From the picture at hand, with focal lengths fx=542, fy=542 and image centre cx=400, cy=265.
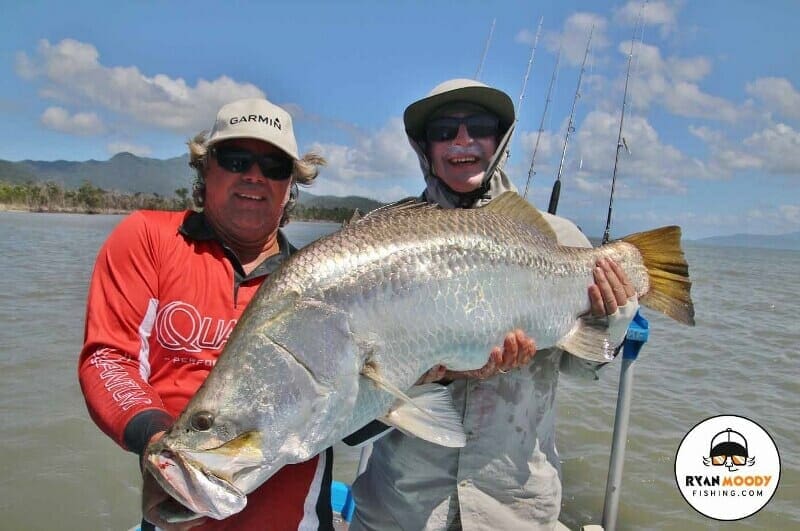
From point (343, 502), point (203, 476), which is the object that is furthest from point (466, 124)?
point (343, 502)

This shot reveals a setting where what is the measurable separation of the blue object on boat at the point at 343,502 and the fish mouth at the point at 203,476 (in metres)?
2.56

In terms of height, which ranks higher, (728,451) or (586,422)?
(728,451)

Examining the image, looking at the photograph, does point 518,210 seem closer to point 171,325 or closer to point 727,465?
point 171,325

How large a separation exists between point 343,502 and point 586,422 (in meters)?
5.49

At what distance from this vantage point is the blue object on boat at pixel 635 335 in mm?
4016

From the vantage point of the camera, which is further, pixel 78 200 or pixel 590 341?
pixel 78 200

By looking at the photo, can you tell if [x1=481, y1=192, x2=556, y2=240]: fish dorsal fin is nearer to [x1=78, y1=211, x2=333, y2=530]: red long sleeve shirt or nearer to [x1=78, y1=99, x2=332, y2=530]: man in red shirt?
[x1=78, y1=99, x2=332, y2=530]: man in red shirt

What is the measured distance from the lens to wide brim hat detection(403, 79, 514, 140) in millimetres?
3111

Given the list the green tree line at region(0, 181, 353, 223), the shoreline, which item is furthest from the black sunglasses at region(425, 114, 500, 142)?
the green tree line at region(0, 181, 353, 223)

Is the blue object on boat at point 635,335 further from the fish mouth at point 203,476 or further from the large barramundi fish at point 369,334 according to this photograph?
the fish mouth at point 203,476

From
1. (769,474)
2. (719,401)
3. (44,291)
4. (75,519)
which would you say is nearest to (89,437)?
(75,519)

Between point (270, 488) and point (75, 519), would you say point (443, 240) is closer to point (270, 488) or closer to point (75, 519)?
point (270, 488)

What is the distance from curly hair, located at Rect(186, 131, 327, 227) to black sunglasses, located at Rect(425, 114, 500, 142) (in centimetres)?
70

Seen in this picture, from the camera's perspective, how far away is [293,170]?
293 cm
